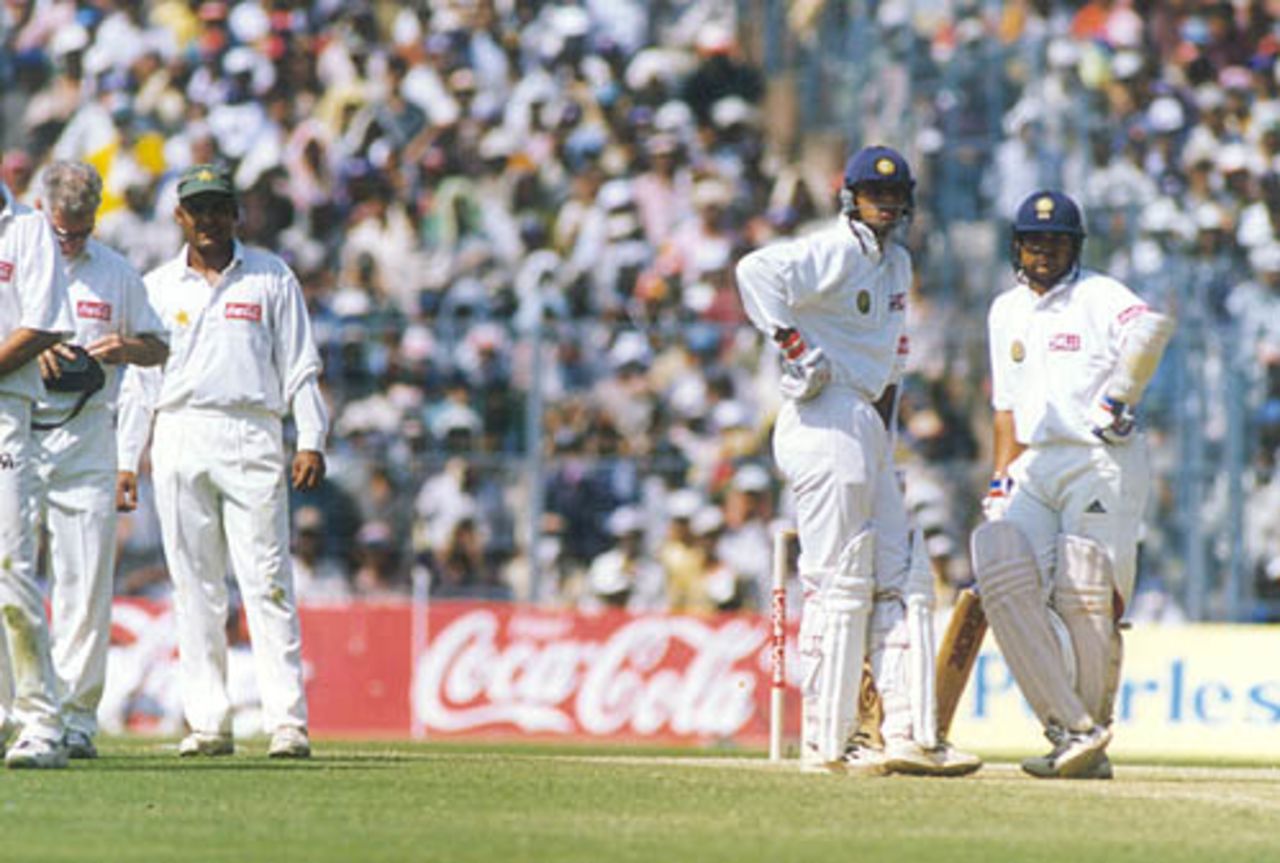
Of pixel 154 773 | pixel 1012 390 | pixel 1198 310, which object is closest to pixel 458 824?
pixel 154 773

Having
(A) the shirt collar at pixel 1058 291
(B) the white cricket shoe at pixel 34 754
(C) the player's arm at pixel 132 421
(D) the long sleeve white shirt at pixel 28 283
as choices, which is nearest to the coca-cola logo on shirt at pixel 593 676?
(C) the player's arm at pixel 132 421

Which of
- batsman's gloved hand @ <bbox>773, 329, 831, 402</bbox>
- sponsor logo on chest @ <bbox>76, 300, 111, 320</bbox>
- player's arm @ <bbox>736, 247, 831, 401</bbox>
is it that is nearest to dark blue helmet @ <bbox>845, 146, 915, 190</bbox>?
player's arm @ <bbox>736, 247, 831, 401</bbox>

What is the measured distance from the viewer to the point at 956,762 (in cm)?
1233

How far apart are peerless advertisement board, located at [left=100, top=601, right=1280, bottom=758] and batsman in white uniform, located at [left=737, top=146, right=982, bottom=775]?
737cm

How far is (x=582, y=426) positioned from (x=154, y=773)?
31.2 feet

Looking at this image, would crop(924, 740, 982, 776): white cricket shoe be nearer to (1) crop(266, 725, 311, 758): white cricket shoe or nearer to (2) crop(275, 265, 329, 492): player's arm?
(1) crop(266, 725, 311, 758): white cricket shoe

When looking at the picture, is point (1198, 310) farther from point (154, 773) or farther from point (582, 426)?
point (154, 773)

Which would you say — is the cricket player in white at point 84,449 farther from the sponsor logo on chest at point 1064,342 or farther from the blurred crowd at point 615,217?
the blurred crowd at point 615,217

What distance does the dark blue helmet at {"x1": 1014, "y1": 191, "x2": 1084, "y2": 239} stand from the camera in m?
13.0

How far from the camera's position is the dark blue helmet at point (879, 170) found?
1234 cm

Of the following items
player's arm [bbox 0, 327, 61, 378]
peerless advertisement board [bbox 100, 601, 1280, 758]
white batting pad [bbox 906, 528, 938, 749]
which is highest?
player's arm [bbox 0, 327, 61, 378]

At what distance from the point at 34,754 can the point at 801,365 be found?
11.1ft

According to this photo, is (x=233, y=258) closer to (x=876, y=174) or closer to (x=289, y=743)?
(x=289, y=743)

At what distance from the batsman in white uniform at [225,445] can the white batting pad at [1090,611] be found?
325 cm
